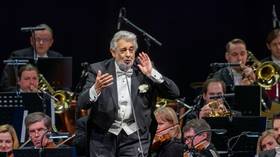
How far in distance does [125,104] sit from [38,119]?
1606 millimetres

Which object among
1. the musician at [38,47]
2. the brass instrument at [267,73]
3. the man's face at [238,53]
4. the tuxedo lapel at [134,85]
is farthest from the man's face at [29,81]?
the tuxedo lapel at [134,85]

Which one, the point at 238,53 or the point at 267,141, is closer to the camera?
the point at 267,141

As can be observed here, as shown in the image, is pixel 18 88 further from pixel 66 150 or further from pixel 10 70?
pixel 66 150

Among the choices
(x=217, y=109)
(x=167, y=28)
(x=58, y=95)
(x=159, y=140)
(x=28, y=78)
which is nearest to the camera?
(x=159, y=140)

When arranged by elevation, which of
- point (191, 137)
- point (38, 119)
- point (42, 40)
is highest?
point (42, 40)

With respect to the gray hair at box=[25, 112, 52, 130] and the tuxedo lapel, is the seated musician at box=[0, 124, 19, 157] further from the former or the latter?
the tuxedo lapel

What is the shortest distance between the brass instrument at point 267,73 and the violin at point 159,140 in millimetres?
2719

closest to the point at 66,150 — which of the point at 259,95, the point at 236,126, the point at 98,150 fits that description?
the point at 98,150

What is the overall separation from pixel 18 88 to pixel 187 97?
3.24 m

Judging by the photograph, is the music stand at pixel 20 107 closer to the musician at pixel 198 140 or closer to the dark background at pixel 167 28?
the musician at pixel 198 140

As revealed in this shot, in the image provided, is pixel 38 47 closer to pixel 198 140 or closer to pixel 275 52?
pixel 275 52

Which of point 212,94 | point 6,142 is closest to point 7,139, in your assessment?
point 6,142

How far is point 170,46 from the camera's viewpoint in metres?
14.1

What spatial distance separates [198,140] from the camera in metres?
9.51
